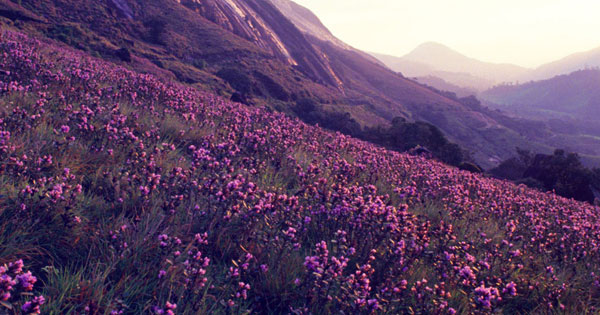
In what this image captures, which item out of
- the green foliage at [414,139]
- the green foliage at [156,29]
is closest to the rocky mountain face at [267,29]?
the green foliage at [156,29]

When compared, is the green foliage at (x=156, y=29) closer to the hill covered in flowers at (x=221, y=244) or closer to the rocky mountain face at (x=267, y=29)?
the rocky mountain face at (x=267, y=29)

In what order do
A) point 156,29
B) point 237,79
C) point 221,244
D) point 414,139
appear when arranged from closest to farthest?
point 221,244 → point 414,139 → point 237,79 → point 156,29

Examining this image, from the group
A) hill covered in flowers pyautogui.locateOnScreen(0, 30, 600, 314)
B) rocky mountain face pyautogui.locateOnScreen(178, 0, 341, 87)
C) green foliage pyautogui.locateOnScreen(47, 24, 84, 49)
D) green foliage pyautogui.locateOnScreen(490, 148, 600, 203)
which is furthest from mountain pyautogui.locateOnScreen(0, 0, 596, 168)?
hill covered in flowers pyautogui.locateOnScreen(0, 30, 600, 314)

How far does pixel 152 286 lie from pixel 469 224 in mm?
5350

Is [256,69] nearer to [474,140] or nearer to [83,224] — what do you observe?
[83,224]

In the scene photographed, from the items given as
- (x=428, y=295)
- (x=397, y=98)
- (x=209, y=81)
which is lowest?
(x=209, y=81)

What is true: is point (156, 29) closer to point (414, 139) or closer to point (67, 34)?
point (67, 34)

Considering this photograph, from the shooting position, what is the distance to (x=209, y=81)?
3191cm

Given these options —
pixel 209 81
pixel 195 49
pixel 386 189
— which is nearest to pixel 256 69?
pixel 195 49

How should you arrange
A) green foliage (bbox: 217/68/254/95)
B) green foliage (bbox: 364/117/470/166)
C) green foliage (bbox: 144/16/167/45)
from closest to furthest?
green foliage (bbox: 364/117/470/166)
green foliage (bbox: 217/68/254/95)
green foliage (bbox: 144/16/167/45)

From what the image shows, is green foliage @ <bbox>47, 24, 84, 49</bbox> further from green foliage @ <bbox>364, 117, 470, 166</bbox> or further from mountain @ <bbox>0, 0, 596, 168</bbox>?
green foliage @ <bbox>364, 117, 470, 166</bbox>

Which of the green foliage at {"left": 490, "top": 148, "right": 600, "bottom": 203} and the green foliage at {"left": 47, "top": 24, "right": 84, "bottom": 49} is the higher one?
the green foliage at {"left": 490, "top": 148, "right": 600, "bottom": 203}

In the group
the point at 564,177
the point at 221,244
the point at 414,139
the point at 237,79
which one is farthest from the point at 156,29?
the point at 221,244

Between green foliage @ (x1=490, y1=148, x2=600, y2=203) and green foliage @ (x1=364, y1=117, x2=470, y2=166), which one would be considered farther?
green foliage @ (x1=364, y1=117, x2=470, y2=166)
